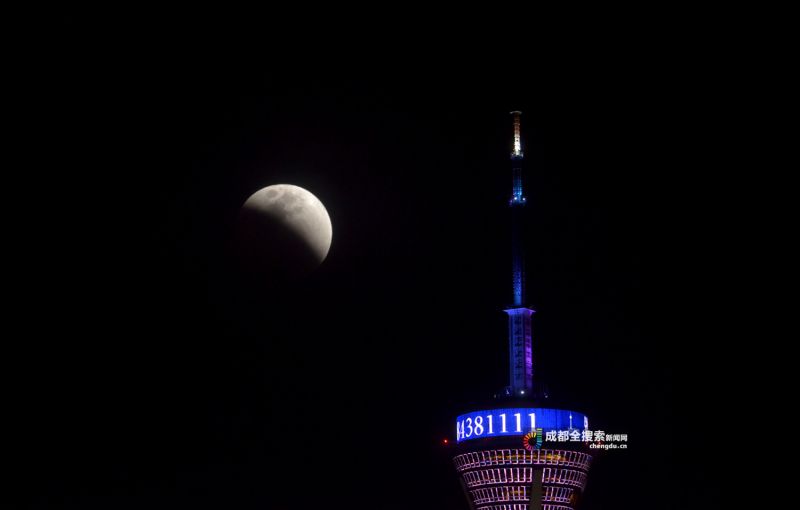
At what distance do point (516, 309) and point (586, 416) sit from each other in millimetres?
17857

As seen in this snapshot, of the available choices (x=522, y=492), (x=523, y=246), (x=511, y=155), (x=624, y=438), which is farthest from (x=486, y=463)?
(x=511, y=155)

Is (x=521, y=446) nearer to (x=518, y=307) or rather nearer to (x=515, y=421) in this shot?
(x=515, y=421)

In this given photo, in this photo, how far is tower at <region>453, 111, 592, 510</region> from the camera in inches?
6772

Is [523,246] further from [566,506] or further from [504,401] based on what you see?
[566,506]

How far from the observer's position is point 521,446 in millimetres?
171250

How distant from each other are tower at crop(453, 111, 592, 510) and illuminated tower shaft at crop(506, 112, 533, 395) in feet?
0.46

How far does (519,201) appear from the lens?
627 feet

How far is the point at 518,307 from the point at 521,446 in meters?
20.8

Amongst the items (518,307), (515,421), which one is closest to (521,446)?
(515,421)

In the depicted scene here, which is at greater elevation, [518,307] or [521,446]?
[518,307]

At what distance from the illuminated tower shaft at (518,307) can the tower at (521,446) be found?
14cm

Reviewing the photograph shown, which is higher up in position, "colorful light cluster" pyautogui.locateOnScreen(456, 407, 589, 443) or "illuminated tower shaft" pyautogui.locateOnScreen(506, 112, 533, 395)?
"illuminated tower shaft" pyautogui.locateOnScreen(506, 112, 533, 395)

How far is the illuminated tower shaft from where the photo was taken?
178825mm

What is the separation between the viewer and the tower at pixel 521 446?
172 meters
